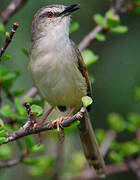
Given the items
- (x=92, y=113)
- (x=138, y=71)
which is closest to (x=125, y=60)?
(x=138, y=71)

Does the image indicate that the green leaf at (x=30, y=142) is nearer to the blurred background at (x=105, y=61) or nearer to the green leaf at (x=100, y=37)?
the green leaf at (x=100, y=37)

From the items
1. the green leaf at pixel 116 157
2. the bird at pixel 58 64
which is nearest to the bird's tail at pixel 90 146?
the bird at pixel 58 64

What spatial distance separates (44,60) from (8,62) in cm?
142

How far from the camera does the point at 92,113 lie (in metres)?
5.70

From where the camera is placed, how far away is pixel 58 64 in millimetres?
3709

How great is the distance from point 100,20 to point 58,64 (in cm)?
73

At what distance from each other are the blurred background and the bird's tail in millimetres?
961

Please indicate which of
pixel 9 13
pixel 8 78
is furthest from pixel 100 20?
pixel 8 78

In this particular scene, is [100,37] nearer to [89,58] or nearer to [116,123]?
[89,58]

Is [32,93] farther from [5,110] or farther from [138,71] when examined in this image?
[138,71]

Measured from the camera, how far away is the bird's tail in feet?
14.0

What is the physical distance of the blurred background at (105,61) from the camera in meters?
5.05

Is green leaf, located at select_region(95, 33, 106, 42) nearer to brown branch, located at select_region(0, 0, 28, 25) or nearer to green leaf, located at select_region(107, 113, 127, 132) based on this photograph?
brown branch, located at select_region(0, 0, 28, 25)

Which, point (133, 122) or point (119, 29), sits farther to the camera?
point (133, 122)
